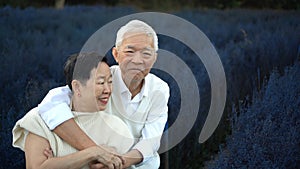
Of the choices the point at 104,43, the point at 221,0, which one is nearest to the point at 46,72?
the point at 104,43

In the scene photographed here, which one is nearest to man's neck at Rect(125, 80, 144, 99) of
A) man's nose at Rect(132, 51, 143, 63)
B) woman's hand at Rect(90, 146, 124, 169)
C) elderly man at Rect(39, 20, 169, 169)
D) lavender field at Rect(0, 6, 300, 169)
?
elderly man at Rect(39, 20, 169, 169)

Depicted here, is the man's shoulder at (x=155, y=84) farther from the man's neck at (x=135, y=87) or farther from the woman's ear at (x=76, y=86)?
the woman's ear at (x=76, y=86)

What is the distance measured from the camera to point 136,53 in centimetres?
244

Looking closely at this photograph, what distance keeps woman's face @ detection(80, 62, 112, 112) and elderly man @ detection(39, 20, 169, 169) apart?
0.7 inches

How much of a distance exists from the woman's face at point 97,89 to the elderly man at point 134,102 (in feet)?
0.06

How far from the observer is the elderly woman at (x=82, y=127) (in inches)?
88.6

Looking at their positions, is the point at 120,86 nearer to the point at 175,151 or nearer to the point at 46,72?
the point at 175,151

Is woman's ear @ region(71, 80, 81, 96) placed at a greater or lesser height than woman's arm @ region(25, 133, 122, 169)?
greater

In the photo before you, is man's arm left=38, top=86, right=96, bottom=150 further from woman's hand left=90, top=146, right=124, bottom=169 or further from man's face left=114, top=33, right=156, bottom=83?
man's face left=114, top=33, right=156, bottom=83

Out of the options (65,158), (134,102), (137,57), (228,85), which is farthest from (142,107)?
(228,85)

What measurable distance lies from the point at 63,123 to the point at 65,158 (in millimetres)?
135

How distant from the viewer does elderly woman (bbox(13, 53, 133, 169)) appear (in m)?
A: 2.25

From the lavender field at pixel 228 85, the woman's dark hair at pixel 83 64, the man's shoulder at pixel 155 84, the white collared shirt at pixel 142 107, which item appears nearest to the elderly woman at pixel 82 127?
the woman's dark hair at pixel 83 64

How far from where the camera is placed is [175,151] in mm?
3869
